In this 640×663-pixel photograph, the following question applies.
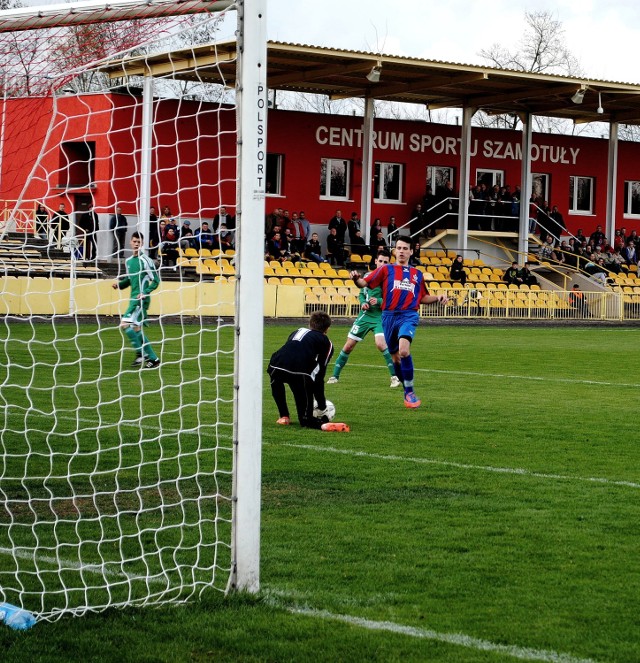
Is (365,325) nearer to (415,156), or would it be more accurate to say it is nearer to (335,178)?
(335,178)

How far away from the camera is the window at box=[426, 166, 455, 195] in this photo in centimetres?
4228

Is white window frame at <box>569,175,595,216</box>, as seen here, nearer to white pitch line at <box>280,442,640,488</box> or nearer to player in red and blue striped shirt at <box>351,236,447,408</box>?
player in red and blue striped shirt at <box>351,236,447,408</box>

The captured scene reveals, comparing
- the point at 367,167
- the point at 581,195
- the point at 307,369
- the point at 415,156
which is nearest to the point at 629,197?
the point at 581,195

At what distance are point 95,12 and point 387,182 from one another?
36.1m

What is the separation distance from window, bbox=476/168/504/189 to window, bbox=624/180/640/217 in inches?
255

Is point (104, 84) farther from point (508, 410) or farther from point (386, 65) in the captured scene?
point (386, 65)

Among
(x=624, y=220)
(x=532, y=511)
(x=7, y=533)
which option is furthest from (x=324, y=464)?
(x=624, y=220)

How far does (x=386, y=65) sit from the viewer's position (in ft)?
109

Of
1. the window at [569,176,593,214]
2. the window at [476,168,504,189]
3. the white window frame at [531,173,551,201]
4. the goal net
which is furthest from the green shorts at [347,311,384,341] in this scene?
the window at [569,176,593,214]

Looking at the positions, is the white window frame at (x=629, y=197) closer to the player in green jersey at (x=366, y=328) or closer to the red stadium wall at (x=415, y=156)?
the red stadium wall at (x=415, y=156)

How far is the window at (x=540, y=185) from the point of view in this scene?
4466 cm

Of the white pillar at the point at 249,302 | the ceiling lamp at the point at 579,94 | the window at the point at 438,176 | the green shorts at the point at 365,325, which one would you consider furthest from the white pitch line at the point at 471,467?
the window at the point at 438,176

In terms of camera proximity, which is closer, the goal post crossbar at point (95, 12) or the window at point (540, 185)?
the goal post crossbar at point (95, 12)

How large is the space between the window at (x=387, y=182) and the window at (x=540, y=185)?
20.7ft
